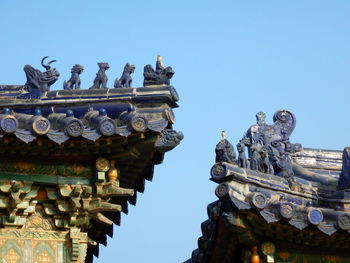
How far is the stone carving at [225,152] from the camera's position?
85.8ft

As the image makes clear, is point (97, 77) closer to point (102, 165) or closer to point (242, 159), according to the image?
point (102, 165)

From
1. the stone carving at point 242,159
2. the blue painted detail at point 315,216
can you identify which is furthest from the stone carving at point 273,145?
the blue painted detail at point 315,216

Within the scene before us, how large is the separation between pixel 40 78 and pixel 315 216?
5.76 meters

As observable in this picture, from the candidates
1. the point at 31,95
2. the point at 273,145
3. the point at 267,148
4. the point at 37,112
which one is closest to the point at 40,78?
the point at 31,95

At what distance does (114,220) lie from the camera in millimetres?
26359

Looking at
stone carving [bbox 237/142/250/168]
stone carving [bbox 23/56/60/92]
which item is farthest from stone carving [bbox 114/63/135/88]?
stone carving [bbox 237/142/250/168]

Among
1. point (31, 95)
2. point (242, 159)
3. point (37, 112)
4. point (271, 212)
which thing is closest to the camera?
point (37, 112)

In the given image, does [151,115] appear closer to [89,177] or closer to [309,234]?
[89,177]

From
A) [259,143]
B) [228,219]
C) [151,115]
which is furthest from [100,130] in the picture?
[259,143]

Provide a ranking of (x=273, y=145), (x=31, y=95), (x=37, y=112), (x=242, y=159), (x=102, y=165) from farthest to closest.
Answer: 1. (x=273, y=145)
2. (x=242, y=159)
3. (x=31, y=95)
4. (x=102, y=165)
5. (x=37, y=112)

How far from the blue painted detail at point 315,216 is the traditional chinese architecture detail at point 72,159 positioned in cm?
343

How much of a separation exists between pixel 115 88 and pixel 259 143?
236 inches

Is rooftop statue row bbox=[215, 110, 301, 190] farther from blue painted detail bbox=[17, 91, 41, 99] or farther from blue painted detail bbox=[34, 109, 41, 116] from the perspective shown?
blue painted detail bbox=[34, 109, 41, 116]

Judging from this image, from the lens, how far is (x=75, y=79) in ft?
78.8
